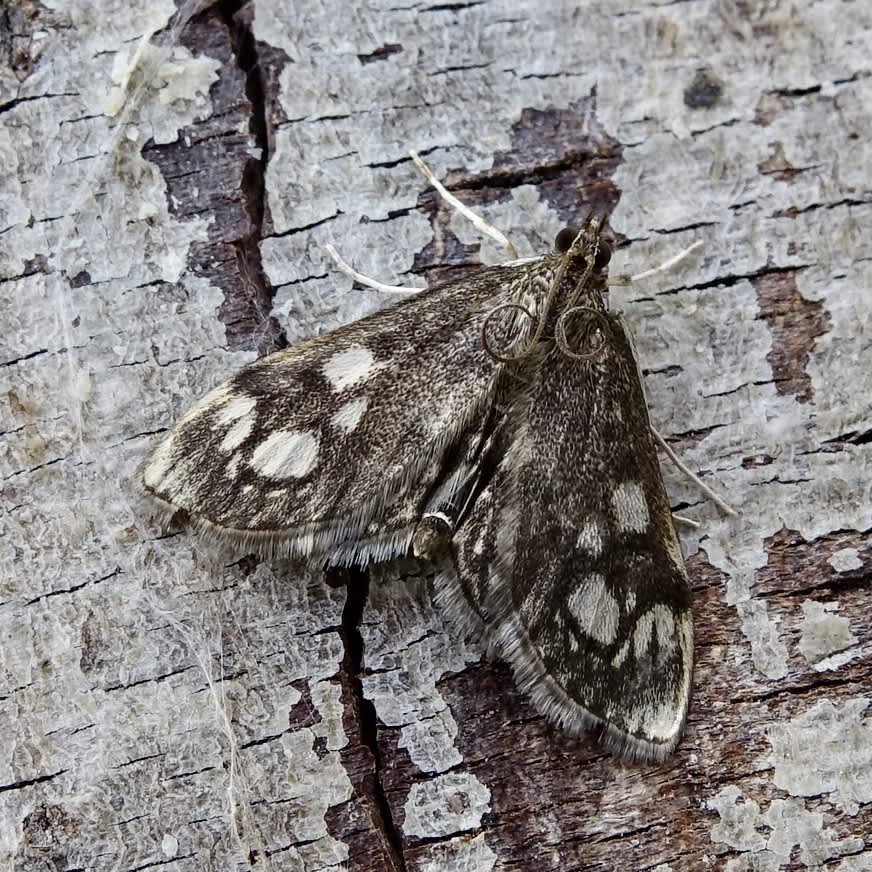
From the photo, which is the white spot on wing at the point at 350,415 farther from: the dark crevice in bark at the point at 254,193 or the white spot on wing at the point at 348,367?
the dark crevice in bark at the point at 254,193

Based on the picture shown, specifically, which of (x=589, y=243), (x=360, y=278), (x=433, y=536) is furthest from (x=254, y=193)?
(x=433, y=536)

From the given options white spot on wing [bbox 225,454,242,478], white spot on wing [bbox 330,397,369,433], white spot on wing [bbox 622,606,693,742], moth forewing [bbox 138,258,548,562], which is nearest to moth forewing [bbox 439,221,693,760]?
white spot on wing [bbox 622,606,693,742]

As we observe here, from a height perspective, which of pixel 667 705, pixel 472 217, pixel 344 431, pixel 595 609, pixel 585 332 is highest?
pixel 472 217

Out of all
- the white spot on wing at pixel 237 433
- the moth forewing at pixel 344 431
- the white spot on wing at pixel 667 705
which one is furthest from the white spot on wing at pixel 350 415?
the white spot on wing at pixel 667 705

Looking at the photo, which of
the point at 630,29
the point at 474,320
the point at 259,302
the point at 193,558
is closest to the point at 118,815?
the point at 193,558

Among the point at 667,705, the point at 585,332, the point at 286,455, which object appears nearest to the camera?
the point at 667,705

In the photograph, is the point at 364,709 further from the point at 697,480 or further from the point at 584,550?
the point at 697,480

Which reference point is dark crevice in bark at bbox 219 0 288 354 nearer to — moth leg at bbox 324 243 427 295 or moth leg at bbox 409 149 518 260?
moth leg at bbox 324 243 427 295

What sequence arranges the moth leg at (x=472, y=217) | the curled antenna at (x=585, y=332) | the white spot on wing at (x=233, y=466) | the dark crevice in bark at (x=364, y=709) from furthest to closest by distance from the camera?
the moth leg at (x=472, y=217) → the curled antenna at (x=585, y=332) → the white spot on wing at (x=233, y=466) → the dark crevice in bark at (x=364, y=709)

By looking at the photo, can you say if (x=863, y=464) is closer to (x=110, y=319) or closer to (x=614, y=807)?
(x=614, y=807)
